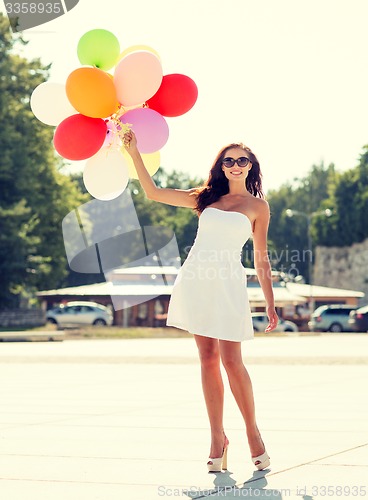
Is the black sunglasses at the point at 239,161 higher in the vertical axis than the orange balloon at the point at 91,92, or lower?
lower

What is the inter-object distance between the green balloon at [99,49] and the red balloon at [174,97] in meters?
0.39

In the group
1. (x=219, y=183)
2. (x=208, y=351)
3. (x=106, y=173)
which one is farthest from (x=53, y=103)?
(x=208, y=351)

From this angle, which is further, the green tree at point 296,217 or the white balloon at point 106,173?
the green tree at point 296,217

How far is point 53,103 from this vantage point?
23.9 feet

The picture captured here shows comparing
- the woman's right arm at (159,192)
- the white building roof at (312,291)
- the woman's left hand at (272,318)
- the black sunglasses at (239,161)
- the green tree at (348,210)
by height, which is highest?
the green tree at (348,210)

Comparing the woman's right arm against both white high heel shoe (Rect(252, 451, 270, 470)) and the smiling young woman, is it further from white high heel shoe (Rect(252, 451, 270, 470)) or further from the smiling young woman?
white high heel shoe (Rect(252, 451, 270, 470))

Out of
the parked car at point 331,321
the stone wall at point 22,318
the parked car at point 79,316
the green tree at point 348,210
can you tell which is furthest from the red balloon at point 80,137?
the green tree at point 348,210

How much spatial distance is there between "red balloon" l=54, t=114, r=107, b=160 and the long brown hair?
81 centimetres

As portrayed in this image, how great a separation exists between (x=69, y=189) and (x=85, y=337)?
18.7m

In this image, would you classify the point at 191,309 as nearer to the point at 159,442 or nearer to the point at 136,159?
the point at 136,159

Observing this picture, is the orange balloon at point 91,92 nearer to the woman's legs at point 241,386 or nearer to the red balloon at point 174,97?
the red balloon at point 174,97

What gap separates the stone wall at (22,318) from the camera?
5112 centimetres

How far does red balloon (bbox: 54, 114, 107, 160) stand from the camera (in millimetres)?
6949

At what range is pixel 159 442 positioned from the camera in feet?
25.4
